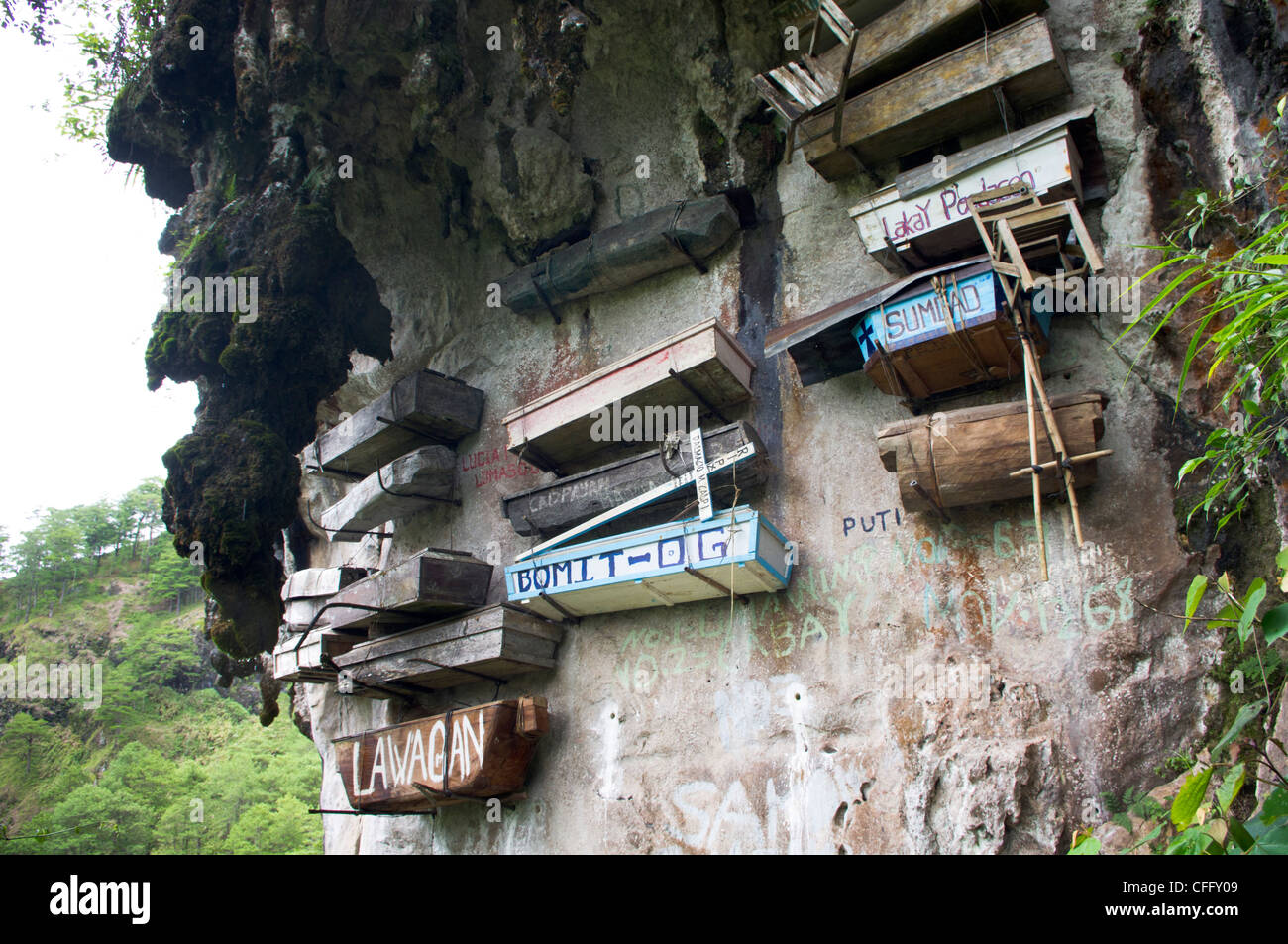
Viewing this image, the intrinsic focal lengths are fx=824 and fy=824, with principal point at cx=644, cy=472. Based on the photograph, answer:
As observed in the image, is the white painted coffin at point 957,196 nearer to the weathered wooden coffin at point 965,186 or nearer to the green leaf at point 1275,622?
the weathered wooden coffin at point 965,186

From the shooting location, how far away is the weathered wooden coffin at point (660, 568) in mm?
4488

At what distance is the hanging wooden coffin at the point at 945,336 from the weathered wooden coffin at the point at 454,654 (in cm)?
277

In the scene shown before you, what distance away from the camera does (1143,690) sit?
3.70 metres

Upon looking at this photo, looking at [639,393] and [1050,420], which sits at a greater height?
[639,393]

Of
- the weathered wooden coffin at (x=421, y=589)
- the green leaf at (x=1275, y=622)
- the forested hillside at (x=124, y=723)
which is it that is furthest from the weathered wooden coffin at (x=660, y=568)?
the forested hillside at (x=124, y=723)

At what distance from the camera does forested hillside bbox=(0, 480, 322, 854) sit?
18.5 m

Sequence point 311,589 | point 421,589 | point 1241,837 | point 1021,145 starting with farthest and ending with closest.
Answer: point 311,589, point 421,589, point 1021,145, point 1241,837

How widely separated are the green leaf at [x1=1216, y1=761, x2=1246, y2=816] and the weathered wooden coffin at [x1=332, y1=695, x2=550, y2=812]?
3.84m

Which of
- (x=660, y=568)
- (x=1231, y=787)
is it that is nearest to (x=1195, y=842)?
(x=1231, y=787)

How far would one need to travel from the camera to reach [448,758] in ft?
17.4

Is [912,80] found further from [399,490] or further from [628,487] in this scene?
[399,490]

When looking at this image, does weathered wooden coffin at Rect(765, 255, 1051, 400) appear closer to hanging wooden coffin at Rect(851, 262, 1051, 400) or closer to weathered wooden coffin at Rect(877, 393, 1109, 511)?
hanging wooden coffin at Rect(851, 262, 1051, 400)

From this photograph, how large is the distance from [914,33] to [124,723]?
25.7 m
